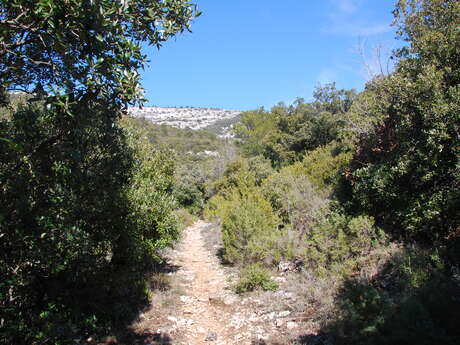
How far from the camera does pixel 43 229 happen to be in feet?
12.1

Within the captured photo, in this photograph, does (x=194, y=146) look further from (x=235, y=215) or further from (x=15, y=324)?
(x=15, y=324)

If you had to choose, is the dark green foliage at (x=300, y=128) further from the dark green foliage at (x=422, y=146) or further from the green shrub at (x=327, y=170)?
the dark green foliage at (x=422, y=146)

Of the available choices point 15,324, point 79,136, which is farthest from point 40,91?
point 15,324

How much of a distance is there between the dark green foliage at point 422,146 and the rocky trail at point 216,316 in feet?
11.1

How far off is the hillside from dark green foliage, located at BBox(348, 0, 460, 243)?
72.5 metres

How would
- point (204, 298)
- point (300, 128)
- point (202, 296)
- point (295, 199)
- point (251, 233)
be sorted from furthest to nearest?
1. point (300, 128)
2. point (295, 199)
3. point (251, 233)
4. point (202, 296)
5. point (204, 298)

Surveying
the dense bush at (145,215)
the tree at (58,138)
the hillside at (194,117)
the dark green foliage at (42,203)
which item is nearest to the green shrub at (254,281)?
the dense bush at (145,215)

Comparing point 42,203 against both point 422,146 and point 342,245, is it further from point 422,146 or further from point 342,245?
point 422,146

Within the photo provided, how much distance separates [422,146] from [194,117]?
321 feet

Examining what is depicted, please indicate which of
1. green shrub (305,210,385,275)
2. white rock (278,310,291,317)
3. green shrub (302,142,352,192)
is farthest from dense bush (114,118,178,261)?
green shrub (302,142,352,192)

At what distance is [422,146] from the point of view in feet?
24.9

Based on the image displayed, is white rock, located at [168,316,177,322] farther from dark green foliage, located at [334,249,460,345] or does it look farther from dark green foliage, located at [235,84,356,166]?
dark green foliage, located at [235,84,356,166]

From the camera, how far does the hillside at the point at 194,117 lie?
89125mm

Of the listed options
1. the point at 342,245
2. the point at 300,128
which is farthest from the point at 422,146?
the point at 300,128
